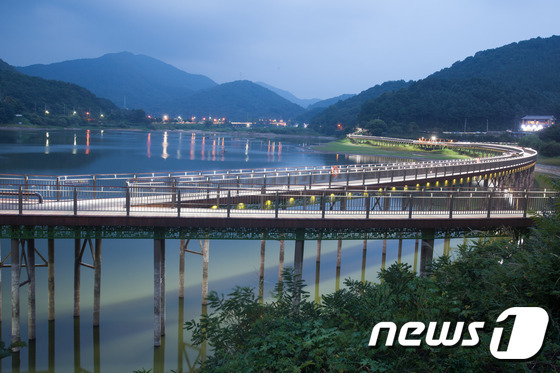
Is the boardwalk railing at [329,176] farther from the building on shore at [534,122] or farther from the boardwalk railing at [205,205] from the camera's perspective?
the building on shore at [534,122]

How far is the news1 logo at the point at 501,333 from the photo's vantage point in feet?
28.1

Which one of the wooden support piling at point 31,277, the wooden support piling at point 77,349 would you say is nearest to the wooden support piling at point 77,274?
the wooden support piling at point 77,349

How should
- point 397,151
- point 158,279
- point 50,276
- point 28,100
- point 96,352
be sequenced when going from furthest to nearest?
1. point 28,100
2. point 397,151
3. point 96,352
4. point 50,276
5. point 158,279

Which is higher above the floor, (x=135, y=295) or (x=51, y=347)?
(x=135, y=295)

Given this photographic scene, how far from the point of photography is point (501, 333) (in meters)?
9.13

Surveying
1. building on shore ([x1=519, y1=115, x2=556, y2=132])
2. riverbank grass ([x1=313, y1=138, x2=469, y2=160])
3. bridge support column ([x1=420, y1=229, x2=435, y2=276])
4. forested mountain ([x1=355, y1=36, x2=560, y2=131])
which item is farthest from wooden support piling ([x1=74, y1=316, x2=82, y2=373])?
building on shore ([x1=519, y1=115, x2=556, y2=132])

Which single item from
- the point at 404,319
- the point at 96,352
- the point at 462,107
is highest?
the point at 462,107

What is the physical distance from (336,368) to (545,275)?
16.3ft

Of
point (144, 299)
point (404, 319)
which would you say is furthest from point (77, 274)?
point (404, 319)

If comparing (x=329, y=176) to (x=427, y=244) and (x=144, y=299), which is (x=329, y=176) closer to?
(x=427, y=244)

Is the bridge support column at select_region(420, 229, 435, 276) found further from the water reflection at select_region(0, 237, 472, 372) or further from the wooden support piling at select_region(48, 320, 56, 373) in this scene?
the wooden support piling at select_region(48, 320, 56, 373)

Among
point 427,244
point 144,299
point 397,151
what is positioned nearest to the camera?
point 427,244

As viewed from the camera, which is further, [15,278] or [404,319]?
[15,278]

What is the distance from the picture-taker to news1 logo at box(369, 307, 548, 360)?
8570 millimetres
